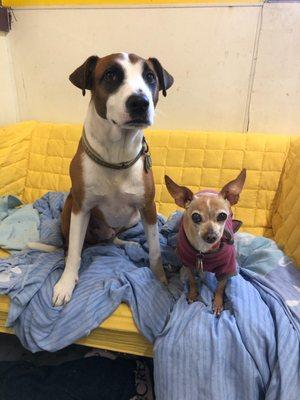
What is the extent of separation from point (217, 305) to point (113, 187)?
Result: 579mm

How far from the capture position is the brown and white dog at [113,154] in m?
1.18

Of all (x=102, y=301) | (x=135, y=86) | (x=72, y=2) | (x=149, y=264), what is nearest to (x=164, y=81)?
(x=135, y=86)

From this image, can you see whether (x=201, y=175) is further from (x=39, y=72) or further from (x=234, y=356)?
(x=39, y=72)

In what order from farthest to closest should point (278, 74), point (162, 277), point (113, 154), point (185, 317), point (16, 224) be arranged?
point (278, 74) < point (16, 224) < point (162, 277) < point (113, 154) < point (185, 317)

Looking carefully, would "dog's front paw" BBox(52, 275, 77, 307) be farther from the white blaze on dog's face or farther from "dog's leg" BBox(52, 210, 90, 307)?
the white blaze on dog's face

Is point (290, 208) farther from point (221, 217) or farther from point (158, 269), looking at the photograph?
point (158, 269)

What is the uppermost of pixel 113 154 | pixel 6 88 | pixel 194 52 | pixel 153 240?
pixel 194 52

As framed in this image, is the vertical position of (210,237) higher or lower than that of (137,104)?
lower

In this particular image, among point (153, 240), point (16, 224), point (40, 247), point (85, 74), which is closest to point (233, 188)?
point (153, 240)

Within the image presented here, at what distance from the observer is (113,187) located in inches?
54.9

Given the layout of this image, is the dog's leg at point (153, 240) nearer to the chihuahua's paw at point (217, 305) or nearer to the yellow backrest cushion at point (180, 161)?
the chihuahua's paw at point (217, 305)

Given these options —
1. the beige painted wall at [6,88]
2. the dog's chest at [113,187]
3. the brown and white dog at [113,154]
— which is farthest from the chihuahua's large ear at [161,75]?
the beige painted wall at [6,88]

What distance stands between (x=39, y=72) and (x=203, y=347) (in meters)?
1.99

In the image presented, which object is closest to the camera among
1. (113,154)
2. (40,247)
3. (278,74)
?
(113,154)
